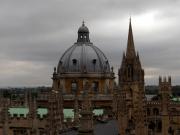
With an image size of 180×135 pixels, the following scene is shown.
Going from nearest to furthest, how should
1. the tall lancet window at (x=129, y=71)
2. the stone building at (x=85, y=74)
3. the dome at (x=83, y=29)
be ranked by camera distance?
the stone building at (x=85, y=74) < the tall lancet window at (x=129, y=71) < the dome at (x=83, y=29)

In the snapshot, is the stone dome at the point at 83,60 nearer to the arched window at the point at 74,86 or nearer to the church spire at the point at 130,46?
the arched window at the point at 74,86

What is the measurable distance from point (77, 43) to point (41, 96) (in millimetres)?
10860

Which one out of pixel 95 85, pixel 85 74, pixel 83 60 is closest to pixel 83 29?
pixel 83 60

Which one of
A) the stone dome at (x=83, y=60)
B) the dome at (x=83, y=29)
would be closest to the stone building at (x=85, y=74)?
the stone dome at (x=83, y=60)

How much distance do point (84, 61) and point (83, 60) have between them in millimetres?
230

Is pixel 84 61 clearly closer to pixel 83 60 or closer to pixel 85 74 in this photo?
pixel 83 60

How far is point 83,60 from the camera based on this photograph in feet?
244

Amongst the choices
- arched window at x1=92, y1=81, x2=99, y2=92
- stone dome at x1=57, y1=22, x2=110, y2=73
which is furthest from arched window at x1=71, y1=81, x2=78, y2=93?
arched window at x1=92, y1=81, x2=99, y2=92

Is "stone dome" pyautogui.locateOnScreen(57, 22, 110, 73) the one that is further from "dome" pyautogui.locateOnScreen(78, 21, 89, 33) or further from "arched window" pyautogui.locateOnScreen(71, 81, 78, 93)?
"arched window" pyautogui.locateOnScreen(71, 81, 78, 93)

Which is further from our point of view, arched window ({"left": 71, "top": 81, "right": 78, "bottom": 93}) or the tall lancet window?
the tall lancet window

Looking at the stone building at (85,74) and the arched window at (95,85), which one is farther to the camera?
the arched window at (95,85)

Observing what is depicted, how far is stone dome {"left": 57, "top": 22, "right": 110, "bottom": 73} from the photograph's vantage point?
7369 cm

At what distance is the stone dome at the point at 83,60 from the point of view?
73.7 m

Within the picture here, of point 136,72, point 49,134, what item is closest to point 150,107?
point 136,72
